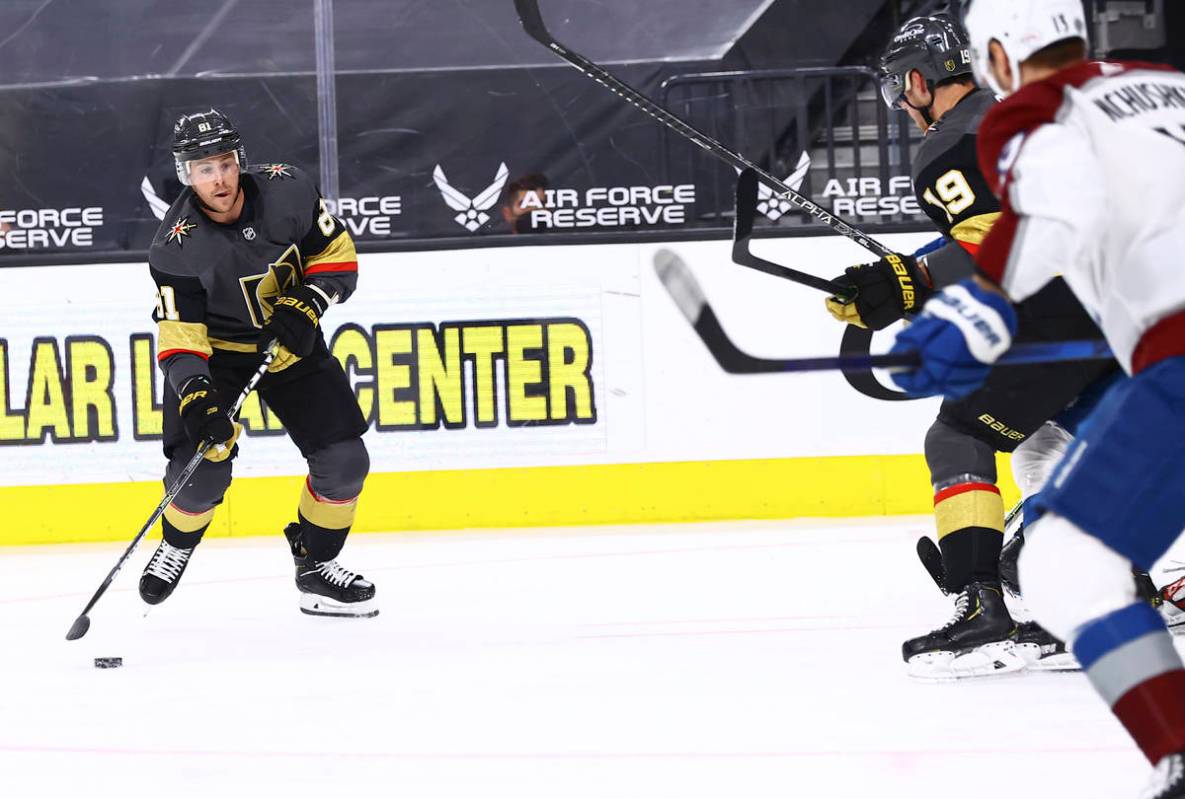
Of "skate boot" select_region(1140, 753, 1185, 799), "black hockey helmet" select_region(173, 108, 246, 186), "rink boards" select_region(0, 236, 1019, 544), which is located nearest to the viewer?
"skate boot" select_region(1140, 753, 1185, 799)

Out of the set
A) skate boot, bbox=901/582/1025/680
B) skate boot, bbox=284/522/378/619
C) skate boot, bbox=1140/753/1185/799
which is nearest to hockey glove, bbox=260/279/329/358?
skate boot, bbox=284/522/378/619

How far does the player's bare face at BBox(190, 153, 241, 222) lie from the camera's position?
11.0 ft

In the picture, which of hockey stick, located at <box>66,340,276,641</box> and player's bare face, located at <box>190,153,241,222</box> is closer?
hockey stick, located at <box>66,340,276,641</box>

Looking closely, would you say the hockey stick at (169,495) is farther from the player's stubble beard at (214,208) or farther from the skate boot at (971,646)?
the skate boot at (971,646)

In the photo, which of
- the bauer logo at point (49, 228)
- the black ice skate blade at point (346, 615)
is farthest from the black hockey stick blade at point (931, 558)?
the bauer logo at point (49, 228)

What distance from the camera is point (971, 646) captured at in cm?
267

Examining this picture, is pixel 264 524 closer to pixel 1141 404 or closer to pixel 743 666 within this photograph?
pixel 743 666

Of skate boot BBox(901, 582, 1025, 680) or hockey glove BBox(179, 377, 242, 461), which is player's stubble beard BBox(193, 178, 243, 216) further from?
skate boot BBox(901, 582, 1025, 680)

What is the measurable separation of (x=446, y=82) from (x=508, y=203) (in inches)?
19.0

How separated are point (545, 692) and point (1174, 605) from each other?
120 cm

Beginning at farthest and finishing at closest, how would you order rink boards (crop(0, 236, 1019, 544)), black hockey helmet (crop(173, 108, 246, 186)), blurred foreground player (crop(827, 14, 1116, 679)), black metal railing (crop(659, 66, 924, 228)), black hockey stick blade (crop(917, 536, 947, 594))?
black metal railing (crop(659, 66, 924, 228)) → rink boards (crop(0, 236, 1019, 544)) → black hockey helmet (crop(173, 108, 246, 186)) → black hockey stick blade (crop(917, 536, 947, 594)) → blurred foreground player (crop(827, 14, 1116, 679))

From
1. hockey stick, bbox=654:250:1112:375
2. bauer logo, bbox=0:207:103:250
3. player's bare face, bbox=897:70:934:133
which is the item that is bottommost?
bauer logo, bbox=0:207:103:250

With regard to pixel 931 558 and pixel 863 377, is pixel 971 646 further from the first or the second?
pixel 863 377

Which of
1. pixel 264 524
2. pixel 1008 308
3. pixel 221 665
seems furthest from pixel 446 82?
pixel 1008 308
